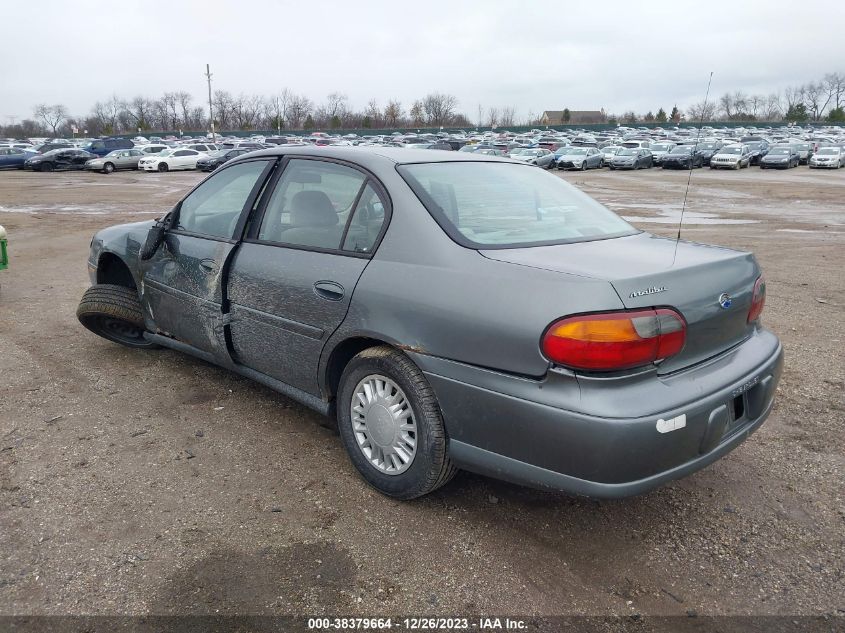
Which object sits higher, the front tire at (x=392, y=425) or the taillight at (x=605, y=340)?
the taillight at (x=605, y=340)

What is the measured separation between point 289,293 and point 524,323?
1441 mm

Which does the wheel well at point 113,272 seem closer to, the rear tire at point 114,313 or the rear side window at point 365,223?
the rear tire at point 114,313

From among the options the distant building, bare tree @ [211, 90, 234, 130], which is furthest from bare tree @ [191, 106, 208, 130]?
the distant building

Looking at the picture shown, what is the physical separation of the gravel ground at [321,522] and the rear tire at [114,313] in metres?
0.33

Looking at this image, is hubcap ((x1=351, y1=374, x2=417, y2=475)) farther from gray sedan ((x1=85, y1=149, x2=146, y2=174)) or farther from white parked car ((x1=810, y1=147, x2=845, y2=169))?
white parked car ((x1=810, y1=147, x2=845, y2=169))

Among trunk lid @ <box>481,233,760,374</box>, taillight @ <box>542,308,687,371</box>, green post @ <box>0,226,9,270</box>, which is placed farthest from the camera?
green post @ <box>0,226,9,270</box>

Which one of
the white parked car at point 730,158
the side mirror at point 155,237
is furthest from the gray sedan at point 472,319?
the white parked car at point 730,158

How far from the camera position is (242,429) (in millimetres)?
3990

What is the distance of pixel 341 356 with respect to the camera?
3365 mm

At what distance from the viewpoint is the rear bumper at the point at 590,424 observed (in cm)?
245

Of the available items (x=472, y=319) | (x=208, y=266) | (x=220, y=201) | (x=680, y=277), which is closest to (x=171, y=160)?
(x=220, y=201)

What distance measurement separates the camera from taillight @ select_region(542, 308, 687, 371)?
8.00ft

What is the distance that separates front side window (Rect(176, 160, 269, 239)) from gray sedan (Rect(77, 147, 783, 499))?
0.02 metres

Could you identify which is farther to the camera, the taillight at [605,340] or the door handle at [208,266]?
the door handle at [208,266]
